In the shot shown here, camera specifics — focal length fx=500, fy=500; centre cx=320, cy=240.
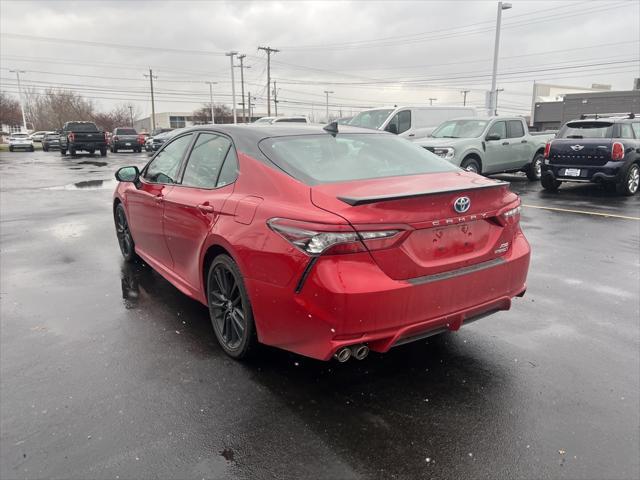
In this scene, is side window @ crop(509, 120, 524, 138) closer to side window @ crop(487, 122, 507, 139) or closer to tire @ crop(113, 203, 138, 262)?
side window @ crop(487, 122, 507, 139)

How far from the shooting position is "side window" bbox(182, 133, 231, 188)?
145 inches

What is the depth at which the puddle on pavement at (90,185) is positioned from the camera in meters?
13.3

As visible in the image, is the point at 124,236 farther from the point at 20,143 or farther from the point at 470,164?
the point at 20,143

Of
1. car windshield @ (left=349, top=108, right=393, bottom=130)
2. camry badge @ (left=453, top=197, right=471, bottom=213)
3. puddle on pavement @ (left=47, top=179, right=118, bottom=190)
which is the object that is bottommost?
puddle on pavement @ (left=47, top=179, right=118, bottom=190)

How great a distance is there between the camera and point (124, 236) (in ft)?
19.2

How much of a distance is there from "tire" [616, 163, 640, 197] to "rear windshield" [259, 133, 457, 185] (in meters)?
9.18

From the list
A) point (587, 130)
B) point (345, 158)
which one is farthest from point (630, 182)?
point (345, 158)

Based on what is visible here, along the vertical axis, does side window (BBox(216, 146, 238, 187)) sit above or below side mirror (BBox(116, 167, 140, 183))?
above

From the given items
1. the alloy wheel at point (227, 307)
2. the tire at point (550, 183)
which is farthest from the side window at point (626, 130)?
the alloy wheel at point (227, 307)

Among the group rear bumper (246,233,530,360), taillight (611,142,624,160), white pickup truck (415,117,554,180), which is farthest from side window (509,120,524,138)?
rear bumper (246,233,530,360)

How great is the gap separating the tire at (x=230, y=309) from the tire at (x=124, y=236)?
2.41 meters

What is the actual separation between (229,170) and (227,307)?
37.7 inches

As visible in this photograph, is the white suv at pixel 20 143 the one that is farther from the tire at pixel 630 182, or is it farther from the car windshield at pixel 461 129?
the tire at pixel 630 182

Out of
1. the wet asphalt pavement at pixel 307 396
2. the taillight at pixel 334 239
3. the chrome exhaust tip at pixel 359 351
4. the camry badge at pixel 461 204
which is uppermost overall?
the camry badge at pixel 461 204
